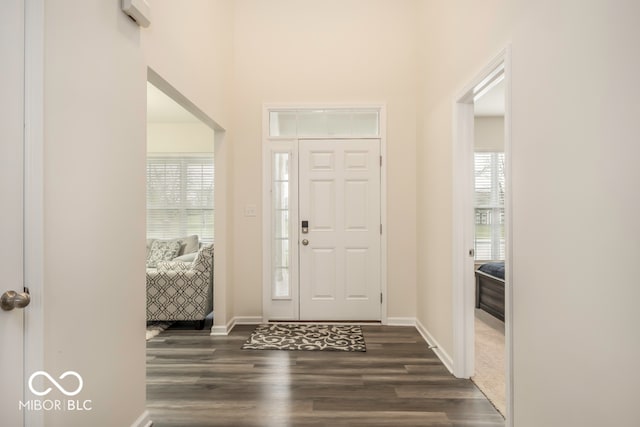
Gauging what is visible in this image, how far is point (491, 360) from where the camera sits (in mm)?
2941

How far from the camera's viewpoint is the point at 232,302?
3.97 m

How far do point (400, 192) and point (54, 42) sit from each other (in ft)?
10.9

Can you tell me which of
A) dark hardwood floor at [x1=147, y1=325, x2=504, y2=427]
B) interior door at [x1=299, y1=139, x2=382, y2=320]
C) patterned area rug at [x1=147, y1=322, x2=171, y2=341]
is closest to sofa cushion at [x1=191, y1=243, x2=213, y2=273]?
patterned area rug at [x1=147, y1=322, x2=171, y2=341]

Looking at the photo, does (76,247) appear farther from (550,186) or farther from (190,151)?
(190,151)

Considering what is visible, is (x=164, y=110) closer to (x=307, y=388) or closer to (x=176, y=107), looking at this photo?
(x=176, y=107)

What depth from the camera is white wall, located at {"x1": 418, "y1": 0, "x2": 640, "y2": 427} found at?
115cm

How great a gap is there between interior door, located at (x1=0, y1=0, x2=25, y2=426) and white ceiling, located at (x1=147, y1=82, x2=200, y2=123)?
3.63m

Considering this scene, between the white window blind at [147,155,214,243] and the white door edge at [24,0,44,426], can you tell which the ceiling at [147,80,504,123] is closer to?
the white window blind at [147,155,214,243]

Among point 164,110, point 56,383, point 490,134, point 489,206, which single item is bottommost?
point 56,383

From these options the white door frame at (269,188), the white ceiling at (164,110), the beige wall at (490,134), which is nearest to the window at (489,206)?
the beige wall at (490,134)

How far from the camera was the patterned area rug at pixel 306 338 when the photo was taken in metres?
3.26

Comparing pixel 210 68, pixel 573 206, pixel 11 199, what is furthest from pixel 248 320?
pixel 573 206

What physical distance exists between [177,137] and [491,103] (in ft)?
17.2

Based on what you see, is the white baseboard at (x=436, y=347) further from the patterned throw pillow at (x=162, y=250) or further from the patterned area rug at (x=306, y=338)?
the patterned throw pillow at (x=162, y=250)
